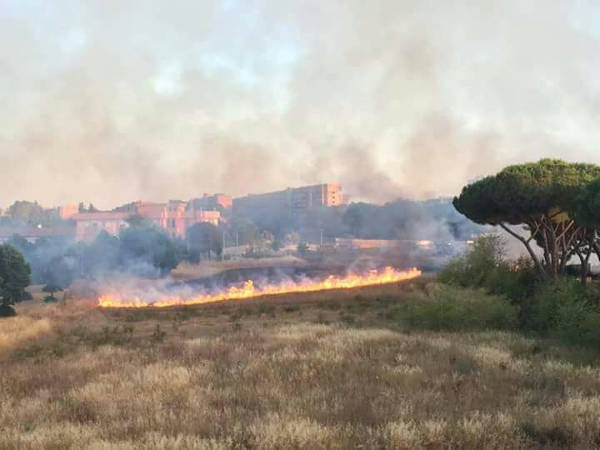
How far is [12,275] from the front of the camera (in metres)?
60.5

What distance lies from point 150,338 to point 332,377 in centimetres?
1254

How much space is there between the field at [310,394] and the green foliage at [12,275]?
4863 cm

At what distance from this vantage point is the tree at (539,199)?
26672 millimetres

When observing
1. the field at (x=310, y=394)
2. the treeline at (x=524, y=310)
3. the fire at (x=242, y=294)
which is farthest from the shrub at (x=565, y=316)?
the fire at (x=242, y=294)

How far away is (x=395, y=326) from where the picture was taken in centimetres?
2092

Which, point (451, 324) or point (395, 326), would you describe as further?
point (395, 326)

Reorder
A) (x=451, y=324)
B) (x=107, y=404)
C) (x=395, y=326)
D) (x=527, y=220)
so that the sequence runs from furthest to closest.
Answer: (x=527, y=220) → (x=395, y=326) → (x=451, y=324) → (x=107, y=404)

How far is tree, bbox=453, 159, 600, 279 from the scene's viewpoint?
26672mm

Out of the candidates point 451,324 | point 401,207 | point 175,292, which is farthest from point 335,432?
point 401,207

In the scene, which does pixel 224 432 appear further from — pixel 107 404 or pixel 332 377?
pixel 332 377

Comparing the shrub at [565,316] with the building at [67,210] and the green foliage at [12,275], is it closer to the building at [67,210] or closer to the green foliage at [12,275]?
the green foliage at [12,275]

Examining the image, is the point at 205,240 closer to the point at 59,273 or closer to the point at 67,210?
the point at 59,273

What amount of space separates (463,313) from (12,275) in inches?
2260

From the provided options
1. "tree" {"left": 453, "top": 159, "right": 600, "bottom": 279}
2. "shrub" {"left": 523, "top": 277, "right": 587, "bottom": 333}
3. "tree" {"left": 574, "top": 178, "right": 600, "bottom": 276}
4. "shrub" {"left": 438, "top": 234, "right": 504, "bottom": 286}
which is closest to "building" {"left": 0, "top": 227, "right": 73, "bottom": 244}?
"shrub" {"left": 438, "top": 234, "right": 504, "bottom": 286}
